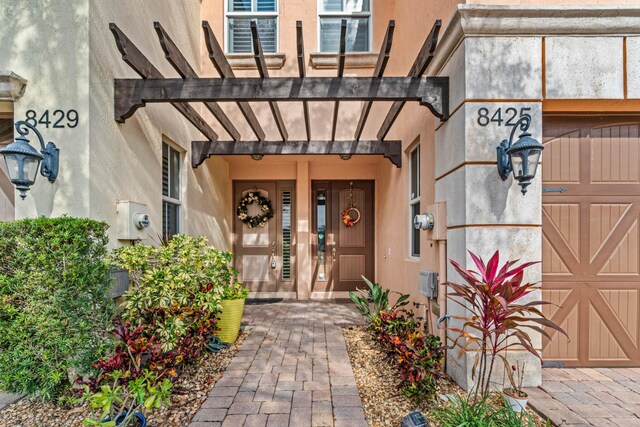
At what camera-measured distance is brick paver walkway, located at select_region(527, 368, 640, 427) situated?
227cm

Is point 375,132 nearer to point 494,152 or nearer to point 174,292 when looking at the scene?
point 494,152

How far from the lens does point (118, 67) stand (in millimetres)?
3127

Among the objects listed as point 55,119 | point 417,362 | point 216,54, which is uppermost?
point 216,54

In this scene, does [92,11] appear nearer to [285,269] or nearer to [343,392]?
[343,392]

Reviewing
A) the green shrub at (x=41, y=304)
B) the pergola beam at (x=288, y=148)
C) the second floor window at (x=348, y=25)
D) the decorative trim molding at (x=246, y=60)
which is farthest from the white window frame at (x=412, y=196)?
the green shrub at (x=41, y=304)

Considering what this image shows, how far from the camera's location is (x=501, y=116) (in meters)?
2.71

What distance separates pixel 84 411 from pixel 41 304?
87 centimetres

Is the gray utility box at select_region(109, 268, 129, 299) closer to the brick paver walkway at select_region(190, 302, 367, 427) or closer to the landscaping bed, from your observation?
the brick paver walkway at select_region(190, 302, 367, 427)

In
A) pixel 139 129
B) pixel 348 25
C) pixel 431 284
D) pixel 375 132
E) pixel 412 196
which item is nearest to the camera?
pixel 431 284

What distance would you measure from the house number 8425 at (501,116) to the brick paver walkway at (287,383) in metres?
2.51

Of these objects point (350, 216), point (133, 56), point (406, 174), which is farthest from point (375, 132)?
point (133, 56)

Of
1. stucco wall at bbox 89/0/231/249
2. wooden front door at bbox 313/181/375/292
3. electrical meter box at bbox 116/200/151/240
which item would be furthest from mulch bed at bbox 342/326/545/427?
wooden front door at bbox 313/181/375/292

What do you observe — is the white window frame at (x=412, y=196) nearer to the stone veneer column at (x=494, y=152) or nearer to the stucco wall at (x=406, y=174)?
the stucco wall at (x=406, y=174)

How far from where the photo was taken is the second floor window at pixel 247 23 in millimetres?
5613
